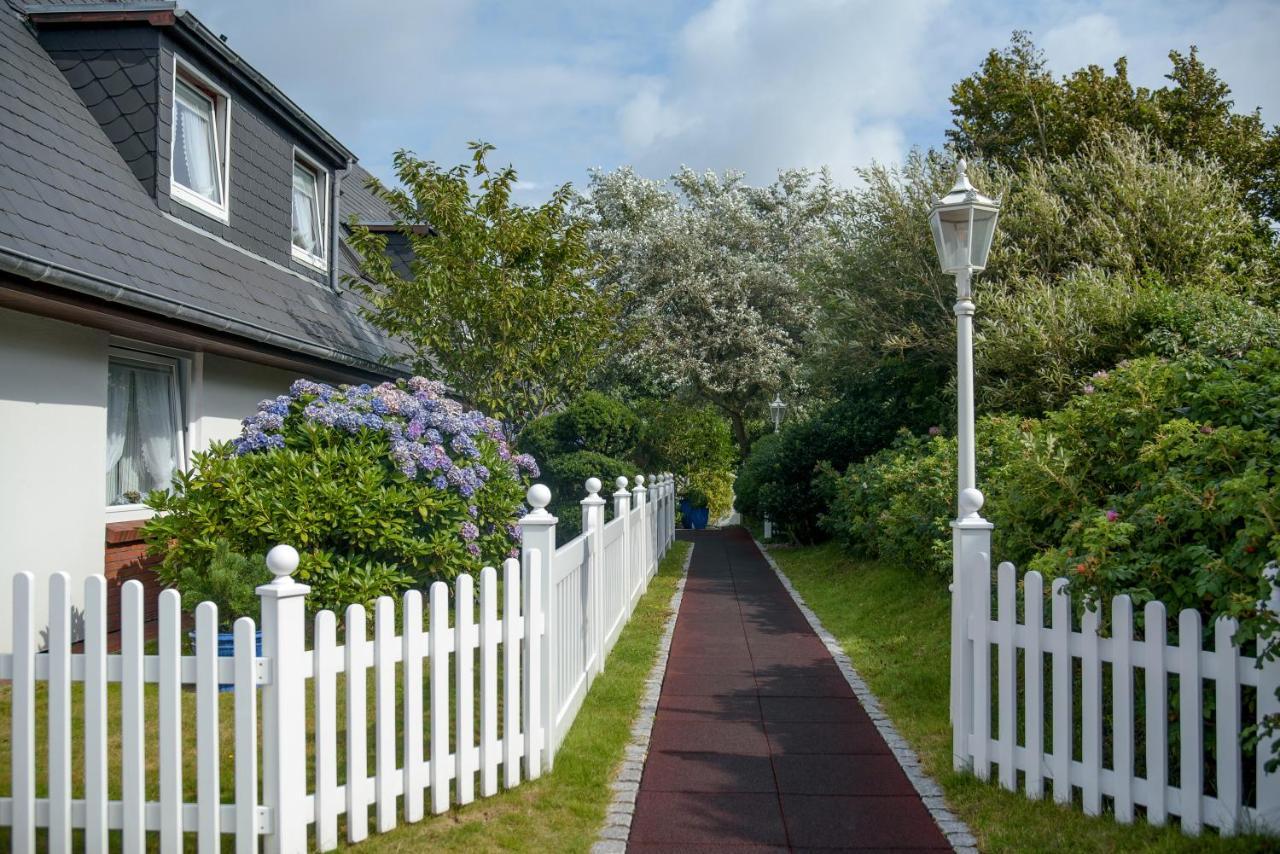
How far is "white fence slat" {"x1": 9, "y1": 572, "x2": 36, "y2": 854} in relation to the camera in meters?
3.55

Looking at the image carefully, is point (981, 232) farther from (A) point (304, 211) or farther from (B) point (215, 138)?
(A) point (304, 211)

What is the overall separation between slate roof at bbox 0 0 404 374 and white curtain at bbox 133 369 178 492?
86cm

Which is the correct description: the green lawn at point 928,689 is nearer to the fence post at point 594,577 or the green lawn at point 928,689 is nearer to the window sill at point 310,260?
the fence post at point 594,577

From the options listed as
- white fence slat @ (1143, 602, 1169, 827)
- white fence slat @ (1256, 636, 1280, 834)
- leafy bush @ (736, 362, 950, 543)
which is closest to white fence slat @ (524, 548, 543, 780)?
white fence slat @ (1143, 602, 1169, 827)

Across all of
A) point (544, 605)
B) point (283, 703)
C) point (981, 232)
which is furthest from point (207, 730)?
point (981, 232)

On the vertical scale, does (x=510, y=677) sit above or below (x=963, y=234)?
below

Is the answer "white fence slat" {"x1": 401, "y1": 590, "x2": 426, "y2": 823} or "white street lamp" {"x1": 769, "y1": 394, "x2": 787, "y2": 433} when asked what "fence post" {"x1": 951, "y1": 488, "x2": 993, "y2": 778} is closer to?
"white fence slat" {"x1": 401, "y1": 590, "x2": 426, "y2": 823}

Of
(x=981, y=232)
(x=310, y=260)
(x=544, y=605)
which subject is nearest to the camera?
(x=544, y=605)

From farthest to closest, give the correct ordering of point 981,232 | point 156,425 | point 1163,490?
point 156,425
point 981,232
point 1163,490

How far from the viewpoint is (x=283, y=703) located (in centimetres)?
338

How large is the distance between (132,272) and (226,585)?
8.79ft

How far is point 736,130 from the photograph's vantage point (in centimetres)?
2597

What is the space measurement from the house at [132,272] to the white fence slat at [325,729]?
11.6 feet

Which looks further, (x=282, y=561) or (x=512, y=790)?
(x=512, y=790)
